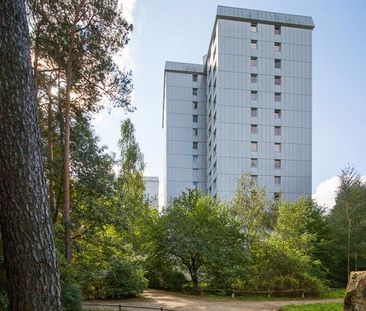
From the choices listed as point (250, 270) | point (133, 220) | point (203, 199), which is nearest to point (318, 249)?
point (250, 270)

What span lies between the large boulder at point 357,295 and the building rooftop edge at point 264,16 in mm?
40224

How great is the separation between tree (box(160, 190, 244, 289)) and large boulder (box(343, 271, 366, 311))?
35.7ft

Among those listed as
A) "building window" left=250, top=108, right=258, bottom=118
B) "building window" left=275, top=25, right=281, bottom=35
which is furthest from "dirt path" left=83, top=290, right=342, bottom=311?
"building window" left=275, top=25, right=281, bottom=35

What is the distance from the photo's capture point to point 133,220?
2459 centimetres

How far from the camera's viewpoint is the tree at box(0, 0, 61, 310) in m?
3.33

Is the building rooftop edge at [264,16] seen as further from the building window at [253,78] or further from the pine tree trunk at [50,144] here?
the pine tree trunk at [50,144]

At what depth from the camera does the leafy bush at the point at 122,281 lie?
17438mm

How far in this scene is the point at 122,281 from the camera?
17.5 m

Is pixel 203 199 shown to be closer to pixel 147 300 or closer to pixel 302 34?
pixel 147 300

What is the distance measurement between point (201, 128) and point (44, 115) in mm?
40463

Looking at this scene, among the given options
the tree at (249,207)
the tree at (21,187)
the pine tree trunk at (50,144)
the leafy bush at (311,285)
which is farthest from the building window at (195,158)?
the tree at (21,187)

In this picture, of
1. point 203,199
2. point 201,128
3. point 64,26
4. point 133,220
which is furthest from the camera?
point 201,128

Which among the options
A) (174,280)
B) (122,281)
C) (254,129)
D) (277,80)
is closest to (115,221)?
(122,281)

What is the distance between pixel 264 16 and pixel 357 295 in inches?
1671
